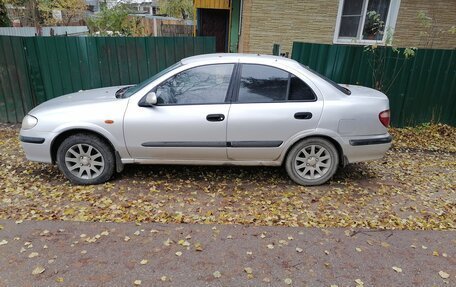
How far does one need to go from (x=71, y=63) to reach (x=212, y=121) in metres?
4.20

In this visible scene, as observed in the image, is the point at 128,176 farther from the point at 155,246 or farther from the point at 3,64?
the point at 3,64

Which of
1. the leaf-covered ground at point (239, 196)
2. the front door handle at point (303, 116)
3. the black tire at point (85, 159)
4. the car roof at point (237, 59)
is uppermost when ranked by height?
the car roof at point (237, 59)

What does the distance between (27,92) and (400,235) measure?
705cm

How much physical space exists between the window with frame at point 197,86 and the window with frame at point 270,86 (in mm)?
231

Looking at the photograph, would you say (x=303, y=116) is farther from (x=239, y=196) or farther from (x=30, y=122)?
(x=30, y=122)

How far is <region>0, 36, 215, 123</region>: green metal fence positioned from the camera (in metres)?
6.30

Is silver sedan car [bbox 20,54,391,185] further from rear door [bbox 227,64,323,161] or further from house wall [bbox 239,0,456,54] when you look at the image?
house wall [bbox 239,0,456,54]

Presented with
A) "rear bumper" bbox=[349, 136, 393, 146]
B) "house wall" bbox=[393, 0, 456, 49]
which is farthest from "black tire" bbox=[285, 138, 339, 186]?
"house wall" bbox=[393, 0, 456, 49]

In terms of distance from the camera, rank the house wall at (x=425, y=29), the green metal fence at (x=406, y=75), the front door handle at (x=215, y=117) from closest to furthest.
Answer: the front door handle at (x=215, y=117) < the green metal fence at (x=406, y=75) < the house wall at (x=425, y=29)

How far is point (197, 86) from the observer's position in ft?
13.1

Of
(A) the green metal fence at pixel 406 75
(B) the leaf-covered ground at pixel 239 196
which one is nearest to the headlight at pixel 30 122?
(B) the leaf-covered ground at pixel 239 196

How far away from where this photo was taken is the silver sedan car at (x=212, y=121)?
3.90 metres

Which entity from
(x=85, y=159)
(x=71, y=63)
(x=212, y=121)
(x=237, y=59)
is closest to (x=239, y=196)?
(x=212, y=121)

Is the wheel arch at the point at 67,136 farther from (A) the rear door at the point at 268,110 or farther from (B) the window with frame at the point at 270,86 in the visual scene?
(B) the window with frame at the point at 270,86
